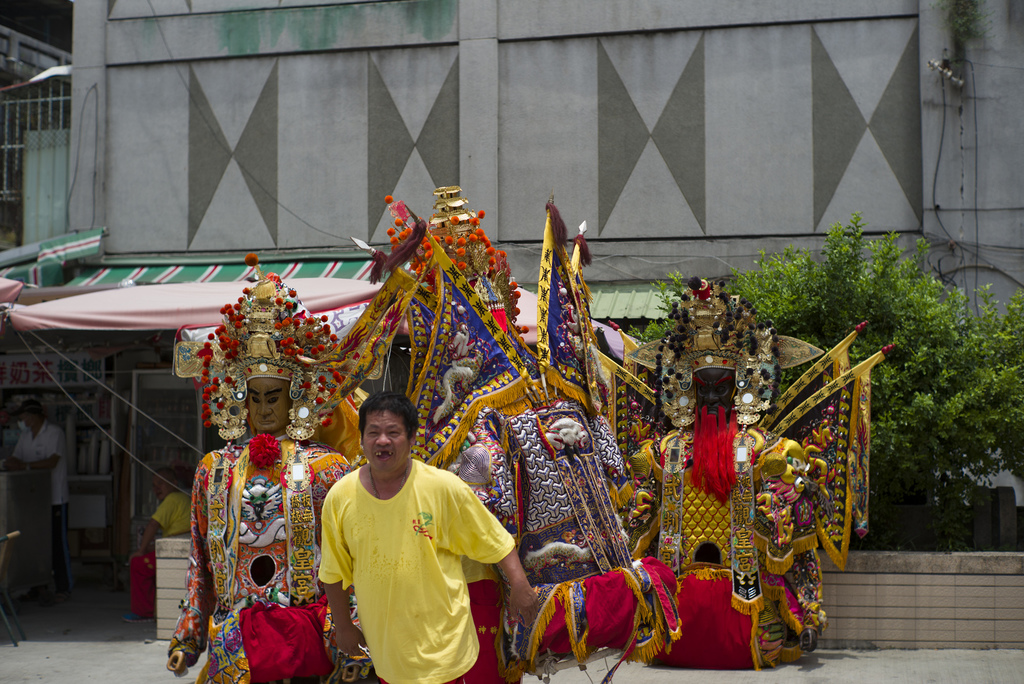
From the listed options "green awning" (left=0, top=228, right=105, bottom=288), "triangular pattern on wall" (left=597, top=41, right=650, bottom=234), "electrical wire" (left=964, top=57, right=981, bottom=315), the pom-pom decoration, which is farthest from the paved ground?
"triangular pattern on wall" (left=597, top=41, right=650, bottom=234)

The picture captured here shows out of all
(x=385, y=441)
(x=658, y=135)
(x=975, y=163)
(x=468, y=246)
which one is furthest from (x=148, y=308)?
(x=975, y=163)

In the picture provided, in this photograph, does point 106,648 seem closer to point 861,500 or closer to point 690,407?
point 690,407

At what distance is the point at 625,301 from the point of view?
1018 centimetres

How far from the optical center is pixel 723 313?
6086 mm

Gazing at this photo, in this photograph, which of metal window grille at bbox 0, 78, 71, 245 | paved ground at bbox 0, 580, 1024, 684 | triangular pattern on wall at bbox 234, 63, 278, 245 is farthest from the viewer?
metal window grille at bbox 0, 78, 71, 245

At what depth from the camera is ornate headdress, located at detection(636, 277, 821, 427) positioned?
603 centimetres

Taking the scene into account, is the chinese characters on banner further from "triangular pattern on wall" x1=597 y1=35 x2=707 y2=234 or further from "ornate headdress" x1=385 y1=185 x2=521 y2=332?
"ornate headdress" x1=385 y1=185 x2=521 y2=332

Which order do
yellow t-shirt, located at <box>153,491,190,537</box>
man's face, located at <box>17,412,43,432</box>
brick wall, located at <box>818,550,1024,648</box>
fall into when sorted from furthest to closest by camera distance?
man's face, located at <box>17,412,43,432</box>
yellow t-shirt, located at <box>153,491,190,537</box>
brick wall, located at <box>818,550,1024,648</box>

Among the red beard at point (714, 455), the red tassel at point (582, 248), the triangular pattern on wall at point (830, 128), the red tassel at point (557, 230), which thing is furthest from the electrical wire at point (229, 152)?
the red tassel at point (557, 230)

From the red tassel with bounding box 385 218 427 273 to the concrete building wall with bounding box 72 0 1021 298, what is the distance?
6.89m

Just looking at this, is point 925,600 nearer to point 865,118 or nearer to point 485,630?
point 485,630

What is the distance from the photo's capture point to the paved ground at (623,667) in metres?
5.80

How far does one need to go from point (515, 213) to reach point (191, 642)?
23.6 feet

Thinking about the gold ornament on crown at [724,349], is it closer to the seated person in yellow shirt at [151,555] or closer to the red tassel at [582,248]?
the red tassel at [582,248]
